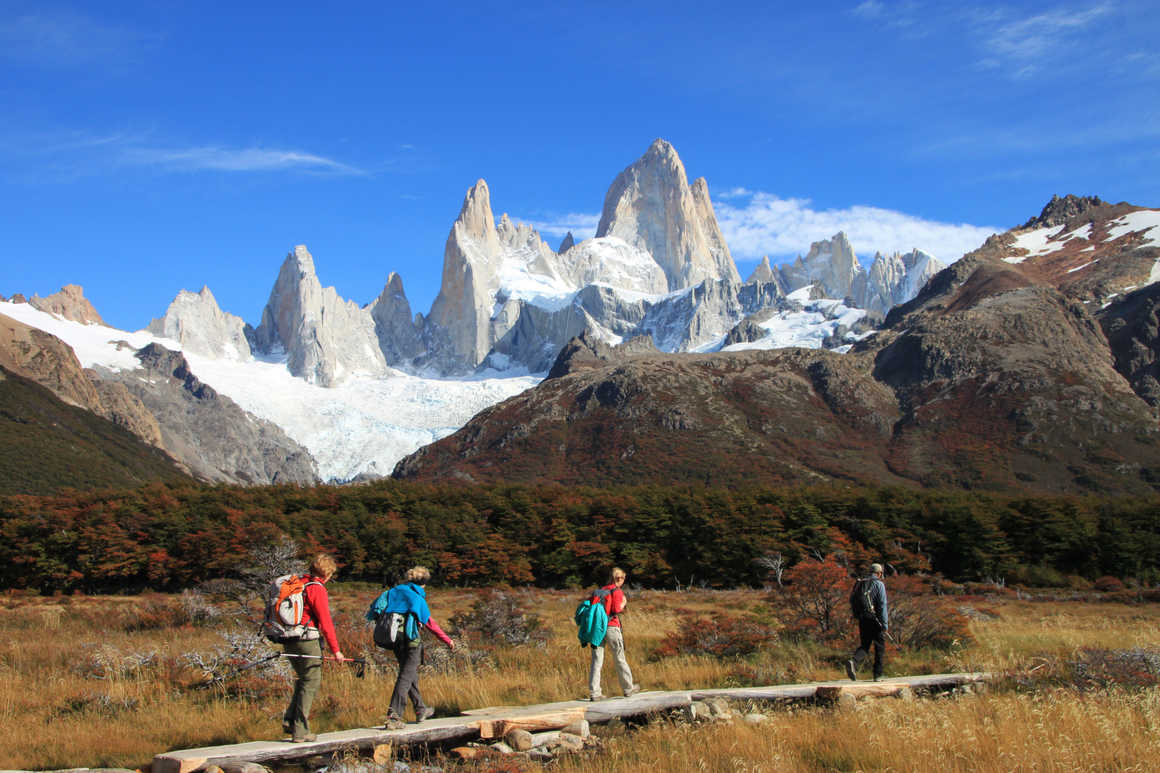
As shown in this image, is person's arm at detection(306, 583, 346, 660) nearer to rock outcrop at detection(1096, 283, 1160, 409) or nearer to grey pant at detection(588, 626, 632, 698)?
grey pant at detection(588, 626, 632, 698)

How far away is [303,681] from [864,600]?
838 cm

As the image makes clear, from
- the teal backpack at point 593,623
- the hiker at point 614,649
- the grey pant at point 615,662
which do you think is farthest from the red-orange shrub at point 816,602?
the teal backpack at point 593,623

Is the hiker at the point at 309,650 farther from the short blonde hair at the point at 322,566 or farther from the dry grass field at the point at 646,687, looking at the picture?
the dry grass field at the point at 646,687

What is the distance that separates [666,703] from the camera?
1010cm

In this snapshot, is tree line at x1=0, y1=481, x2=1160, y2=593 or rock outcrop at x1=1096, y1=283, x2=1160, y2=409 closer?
tree line at x1=0, y1=481, x2=1160, y2=593

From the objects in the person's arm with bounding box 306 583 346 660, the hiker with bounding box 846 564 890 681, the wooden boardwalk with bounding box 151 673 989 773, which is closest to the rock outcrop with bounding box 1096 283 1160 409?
the hiker with bounding box 846 564 890 681

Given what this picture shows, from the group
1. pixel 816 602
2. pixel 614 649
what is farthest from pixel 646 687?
pixel 816 602

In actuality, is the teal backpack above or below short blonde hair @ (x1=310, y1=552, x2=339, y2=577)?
below

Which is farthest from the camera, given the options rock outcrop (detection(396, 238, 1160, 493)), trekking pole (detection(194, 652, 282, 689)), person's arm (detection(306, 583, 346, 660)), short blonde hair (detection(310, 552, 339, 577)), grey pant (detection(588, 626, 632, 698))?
rock outcrop (detection(396, 238, 1160, 493))

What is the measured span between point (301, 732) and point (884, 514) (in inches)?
2138

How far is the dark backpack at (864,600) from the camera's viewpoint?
1298 centimetres

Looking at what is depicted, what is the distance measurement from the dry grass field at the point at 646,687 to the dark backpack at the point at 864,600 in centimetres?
137

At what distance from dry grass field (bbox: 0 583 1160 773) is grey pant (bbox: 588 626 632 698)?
1.13 meters

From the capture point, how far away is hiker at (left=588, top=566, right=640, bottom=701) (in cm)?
1092
